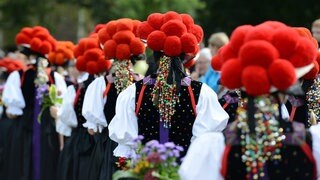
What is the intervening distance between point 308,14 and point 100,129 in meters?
14.8

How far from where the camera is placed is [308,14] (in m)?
21.1

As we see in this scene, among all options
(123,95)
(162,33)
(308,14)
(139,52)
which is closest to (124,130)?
(123,95)

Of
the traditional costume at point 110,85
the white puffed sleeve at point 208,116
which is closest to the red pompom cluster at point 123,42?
the traditional costume at point 110,85

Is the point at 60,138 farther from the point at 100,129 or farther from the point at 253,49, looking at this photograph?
the point at 253,49

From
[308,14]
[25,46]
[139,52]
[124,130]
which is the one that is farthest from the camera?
[308,14]

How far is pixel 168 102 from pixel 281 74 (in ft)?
5.46

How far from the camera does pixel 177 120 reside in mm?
5672

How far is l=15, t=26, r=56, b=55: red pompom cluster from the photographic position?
30.7 feet

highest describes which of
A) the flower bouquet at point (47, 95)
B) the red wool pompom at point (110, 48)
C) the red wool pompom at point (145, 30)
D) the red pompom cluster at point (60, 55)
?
the red pompom cluster at point (60, 55)

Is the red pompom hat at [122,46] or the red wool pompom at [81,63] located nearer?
the red pompom hat at [122,46]

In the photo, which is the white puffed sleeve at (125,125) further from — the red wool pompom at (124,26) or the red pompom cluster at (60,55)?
the red pompom cluster at (60,55)

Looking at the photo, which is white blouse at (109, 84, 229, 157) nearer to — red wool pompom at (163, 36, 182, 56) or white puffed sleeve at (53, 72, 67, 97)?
red wool pompom at (163, 36, 182, 56)

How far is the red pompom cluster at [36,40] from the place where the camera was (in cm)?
934

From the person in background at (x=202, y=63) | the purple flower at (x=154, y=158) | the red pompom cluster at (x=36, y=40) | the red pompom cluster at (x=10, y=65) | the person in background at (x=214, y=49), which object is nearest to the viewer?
the purple flower at (x=154, y=158)
